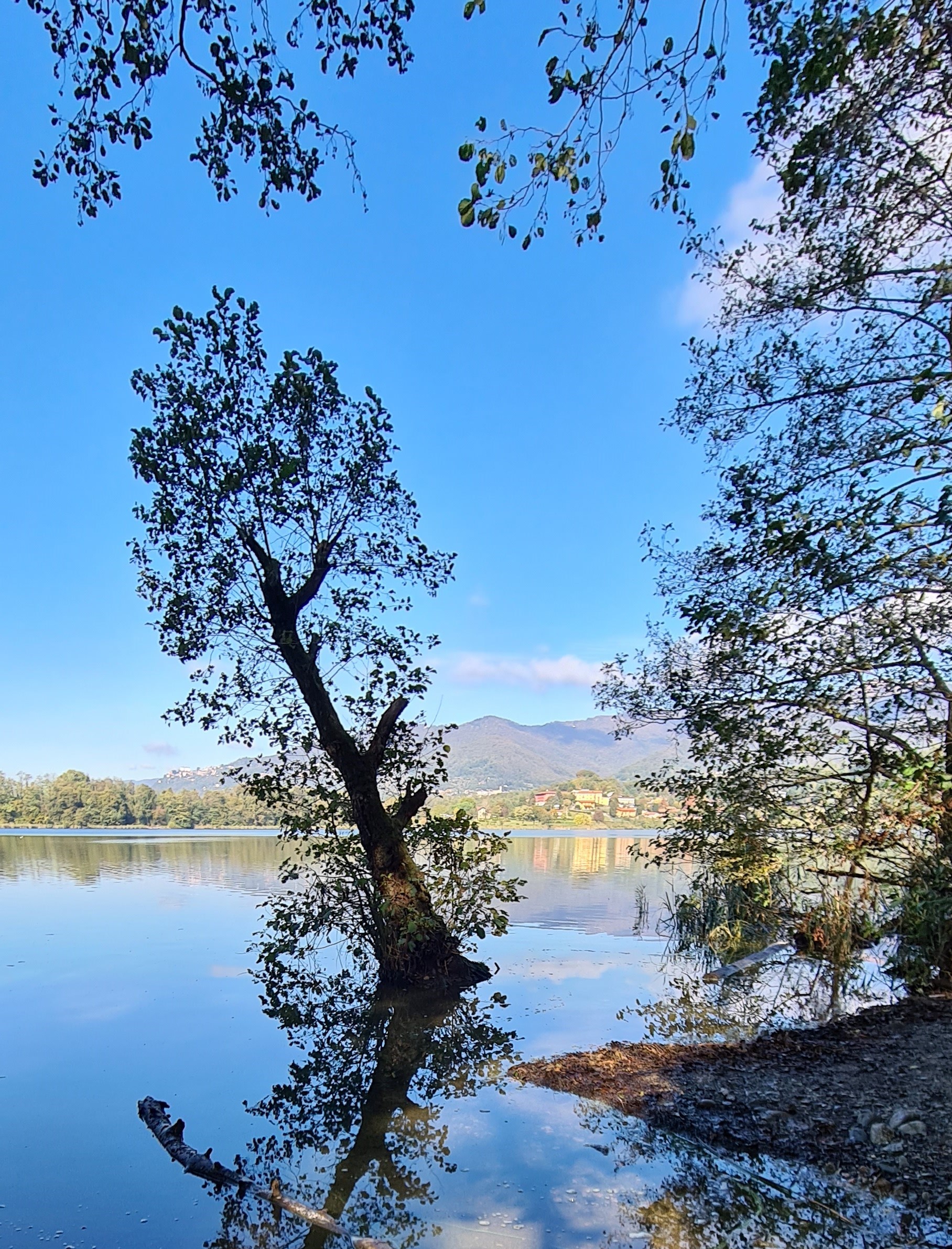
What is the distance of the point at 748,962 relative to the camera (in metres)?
10.2

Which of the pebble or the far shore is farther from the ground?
the pebble

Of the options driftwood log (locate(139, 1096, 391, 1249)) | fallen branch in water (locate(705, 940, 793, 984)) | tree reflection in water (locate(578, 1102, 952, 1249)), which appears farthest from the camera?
fallen branch in water (locate(705, 940, 793, 984))

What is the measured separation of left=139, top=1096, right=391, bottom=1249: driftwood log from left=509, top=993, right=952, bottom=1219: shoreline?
2252 millimetres

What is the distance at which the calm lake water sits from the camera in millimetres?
3787

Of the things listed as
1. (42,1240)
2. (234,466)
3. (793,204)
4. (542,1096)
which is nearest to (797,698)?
(542,1096)

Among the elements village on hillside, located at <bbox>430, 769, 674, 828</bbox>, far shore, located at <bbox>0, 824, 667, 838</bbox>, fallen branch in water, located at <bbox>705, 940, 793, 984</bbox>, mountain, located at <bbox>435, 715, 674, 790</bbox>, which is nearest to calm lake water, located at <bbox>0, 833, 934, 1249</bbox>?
fallen branch in water, located at <bbox>705, 940, 793, 984</bbox>

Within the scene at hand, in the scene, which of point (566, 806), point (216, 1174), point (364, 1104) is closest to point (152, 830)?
point (566, 806)

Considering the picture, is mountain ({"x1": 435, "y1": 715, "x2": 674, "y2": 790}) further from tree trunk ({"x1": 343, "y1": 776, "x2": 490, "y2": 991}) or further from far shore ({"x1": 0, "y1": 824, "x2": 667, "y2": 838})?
tree trunk ({"x1": 343, "y1": 776, "x2": 490, "y2": 991})

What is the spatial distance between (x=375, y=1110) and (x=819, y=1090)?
3229mm

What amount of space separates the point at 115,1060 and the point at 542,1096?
160 inches

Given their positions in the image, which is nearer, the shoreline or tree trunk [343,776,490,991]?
the shoreline

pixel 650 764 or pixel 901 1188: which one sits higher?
pixel 650 764

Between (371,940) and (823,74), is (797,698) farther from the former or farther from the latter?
(371,940)

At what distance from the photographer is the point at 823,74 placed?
163 inches
